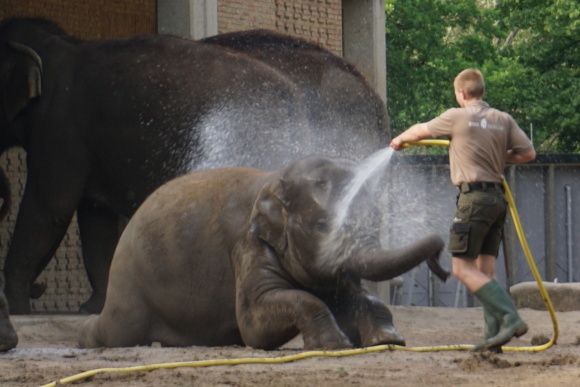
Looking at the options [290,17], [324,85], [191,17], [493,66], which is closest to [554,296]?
[324,85]

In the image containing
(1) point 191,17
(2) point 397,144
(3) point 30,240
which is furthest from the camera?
(1) point 191,17

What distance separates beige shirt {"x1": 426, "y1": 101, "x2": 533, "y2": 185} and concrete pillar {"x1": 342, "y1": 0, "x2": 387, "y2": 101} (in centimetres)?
931

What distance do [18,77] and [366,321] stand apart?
6188 millimetres

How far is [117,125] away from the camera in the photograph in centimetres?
1270

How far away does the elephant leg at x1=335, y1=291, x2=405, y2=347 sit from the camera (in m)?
7.87

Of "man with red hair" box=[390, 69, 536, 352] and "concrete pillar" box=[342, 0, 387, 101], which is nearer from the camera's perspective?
"man with red hair" box=[390, 69, 536, 352]

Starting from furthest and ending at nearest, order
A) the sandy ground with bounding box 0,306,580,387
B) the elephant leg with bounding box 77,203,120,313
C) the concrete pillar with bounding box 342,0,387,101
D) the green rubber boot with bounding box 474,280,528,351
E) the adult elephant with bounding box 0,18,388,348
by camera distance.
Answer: the concrete pillar with bounding box 342,0,387,101
the elephant leg with bounding box 77,203,120,313
the adult elephant with bounding box 0,18,388,348
the green rubber boot with bounding box 474,280,528,351
the sandy ground with bounding box 0,306,580,387

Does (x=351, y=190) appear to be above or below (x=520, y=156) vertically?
below

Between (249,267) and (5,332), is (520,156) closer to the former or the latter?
(249,267)

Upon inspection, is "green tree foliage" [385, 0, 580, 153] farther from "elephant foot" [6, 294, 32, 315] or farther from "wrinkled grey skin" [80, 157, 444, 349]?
"wrinkled grey skin" [80, 157, 444, 349]

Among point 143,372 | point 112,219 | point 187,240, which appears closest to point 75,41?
point 112,219

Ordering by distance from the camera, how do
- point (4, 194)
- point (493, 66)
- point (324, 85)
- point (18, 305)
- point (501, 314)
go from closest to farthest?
point (501, 314), point (18, 305), point (324, 85), point (4, 194), point (493, 66)

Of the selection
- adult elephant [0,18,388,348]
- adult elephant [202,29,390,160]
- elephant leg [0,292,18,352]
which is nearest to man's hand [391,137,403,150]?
elephant leg [0,292,18,352]

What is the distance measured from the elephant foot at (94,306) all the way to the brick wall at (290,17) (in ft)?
11.2
